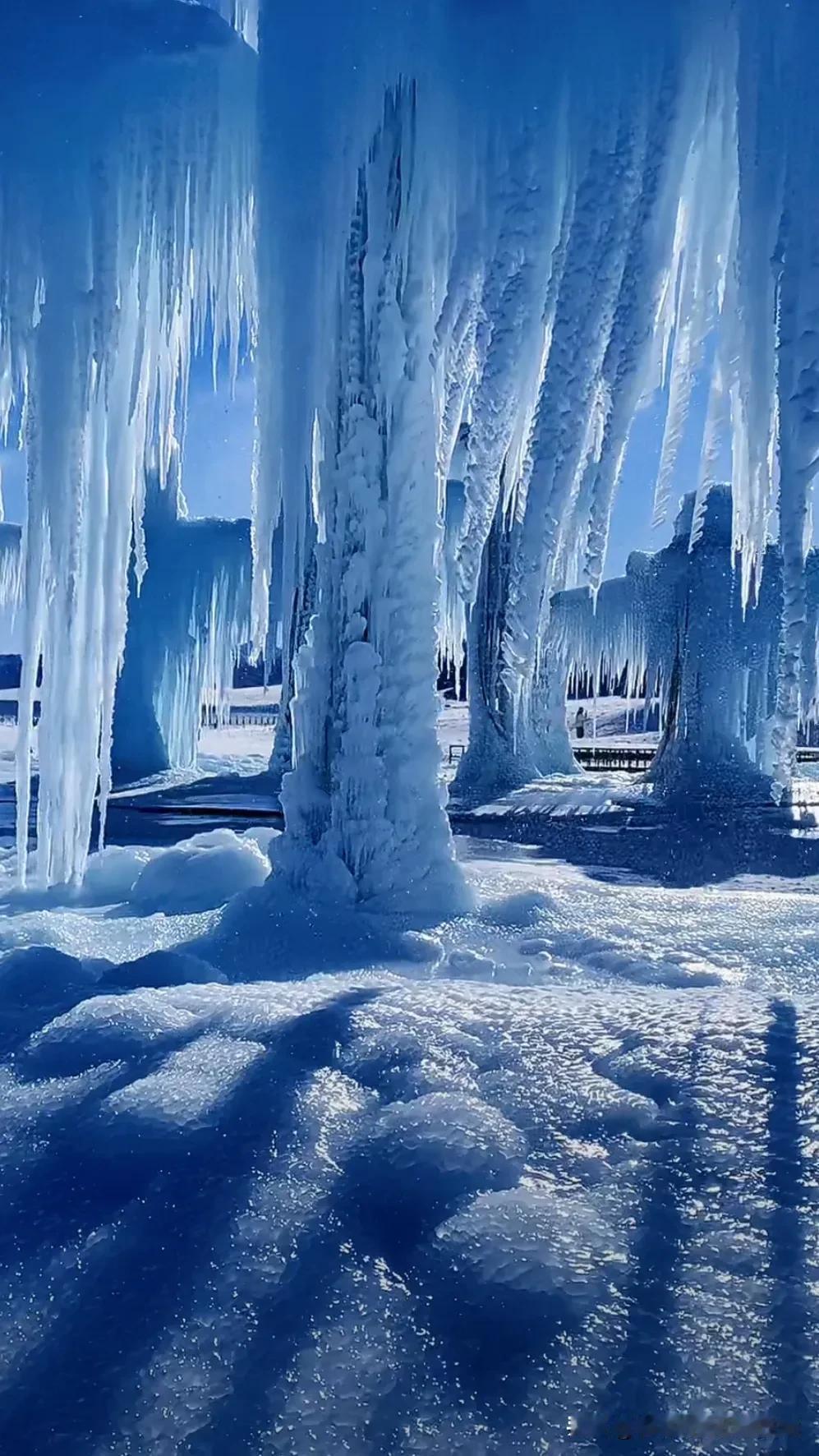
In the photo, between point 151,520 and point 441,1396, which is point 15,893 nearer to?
point 441,1396

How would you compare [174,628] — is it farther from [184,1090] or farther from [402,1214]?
[402,1214]

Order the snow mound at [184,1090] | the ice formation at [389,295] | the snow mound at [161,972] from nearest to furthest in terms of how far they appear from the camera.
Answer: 1. the snow mound at [184,1090]
2. the snow mound at [161,972]
3. the ice formation at [389,295]

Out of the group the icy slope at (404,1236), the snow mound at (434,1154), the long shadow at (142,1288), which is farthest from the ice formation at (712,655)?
the long shadow at (142,1288)

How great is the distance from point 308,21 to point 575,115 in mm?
1322

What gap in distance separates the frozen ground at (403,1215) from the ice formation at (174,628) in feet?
46.5

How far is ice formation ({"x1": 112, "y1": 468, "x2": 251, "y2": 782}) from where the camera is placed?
17156mm

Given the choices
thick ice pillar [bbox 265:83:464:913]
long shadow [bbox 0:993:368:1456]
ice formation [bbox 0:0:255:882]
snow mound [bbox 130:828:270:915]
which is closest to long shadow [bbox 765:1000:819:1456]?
long shadow [bbox 0:993:368:1456]

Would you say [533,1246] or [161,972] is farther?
[161,972]

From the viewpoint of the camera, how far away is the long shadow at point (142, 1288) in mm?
1409

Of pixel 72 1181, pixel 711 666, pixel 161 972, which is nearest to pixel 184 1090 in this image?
pixel 72 1181

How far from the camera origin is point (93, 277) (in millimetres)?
4781

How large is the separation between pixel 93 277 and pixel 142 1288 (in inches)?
184

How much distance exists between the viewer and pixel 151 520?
17172 millimetres

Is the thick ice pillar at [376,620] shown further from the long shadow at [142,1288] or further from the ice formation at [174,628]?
the ice formation at [174,628]
